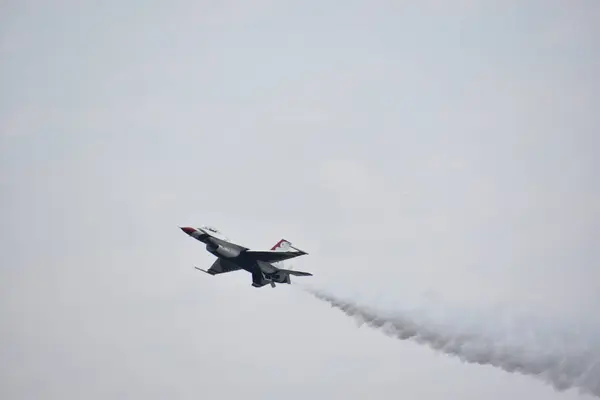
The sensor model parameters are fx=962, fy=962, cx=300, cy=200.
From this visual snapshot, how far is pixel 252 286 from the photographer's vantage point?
302 ft

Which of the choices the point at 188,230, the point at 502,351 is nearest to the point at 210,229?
the point at 188,230

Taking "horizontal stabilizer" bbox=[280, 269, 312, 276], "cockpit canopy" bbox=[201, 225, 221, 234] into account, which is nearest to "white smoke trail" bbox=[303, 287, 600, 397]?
"horizontal stabilizer" bbox=[280, 269, 312, 276]

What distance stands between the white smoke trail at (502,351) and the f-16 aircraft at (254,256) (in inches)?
184

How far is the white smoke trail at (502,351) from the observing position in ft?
243

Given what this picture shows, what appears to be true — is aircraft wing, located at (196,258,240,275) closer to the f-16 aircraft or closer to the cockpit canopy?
the f-16 aircraft

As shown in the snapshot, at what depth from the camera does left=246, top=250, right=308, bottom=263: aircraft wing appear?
8825 centimetres

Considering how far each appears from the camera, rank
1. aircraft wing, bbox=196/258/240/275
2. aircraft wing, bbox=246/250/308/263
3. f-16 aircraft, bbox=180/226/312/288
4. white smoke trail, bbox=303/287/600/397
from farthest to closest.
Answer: aircraft wing, bbox=196/258/240/275
aircraft wing, bbox=246/250/308/263
f-16 aircraft, bbox=180/226/312/288
white smoke trail, bbox=303/287/600/397

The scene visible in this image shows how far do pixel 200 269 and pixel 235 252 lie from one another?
7.01m

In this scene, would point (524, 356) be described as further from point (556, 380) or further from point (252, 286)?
point (252, 286)

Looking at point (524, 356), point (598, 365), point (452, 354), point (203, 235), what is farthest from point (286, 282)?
point (598, 365)

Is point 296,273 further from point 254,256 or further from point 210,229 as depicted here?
point 210,229

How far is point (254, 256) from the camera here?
89.4 meters

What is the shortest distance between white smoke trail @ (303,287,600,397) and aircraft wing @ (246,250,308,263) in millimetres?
6255

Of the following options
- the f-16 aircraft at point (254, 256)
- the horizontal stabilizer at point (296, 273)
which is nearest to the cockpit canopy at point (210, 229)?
the f-16 aircraft at point (254, 256)
